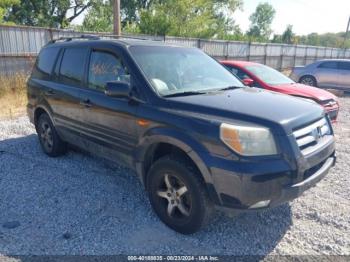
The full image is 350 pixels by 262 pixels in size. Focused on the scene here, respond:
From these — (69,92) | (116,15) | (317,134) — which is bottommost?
(317,134)

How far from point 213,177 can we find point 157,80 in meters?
1.28

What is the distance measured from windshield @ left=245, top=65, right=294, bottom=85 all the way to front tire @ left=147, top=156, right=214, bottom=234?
15.8ft

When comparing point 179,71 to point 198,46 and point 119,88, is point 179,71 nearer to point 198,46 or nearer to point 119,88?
point 119,88

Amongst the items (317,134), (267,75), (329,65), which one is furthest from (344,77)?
(317,134)

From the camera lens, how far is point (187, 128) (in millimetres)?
2877

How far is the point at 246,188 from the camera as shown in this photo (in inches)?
102

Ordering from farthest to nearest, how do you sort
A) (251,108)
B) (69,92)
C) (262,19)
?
(262,19) < (69,92) < (251,108)

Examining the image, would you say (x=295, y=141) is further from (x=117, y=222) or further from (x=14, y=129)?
(x=14, y=129)

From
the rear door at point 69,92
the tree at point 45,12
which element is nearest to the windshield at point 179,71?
the rear door at point 69,92

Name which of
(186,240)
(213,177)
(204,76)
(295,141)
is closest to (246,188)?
(213,177)

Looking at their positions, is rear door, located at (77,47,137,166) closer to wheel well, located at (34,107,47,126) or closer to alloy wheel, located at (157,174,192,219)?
alloy wheel, located at (157,174,192,219)

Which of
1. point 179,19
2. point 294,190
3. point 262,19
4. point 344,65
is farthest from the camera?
point 262,19

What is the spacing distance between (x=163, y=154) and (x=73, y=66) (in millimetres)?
2006

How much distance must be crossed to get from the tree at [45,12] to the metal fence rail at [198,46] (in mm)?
16305
